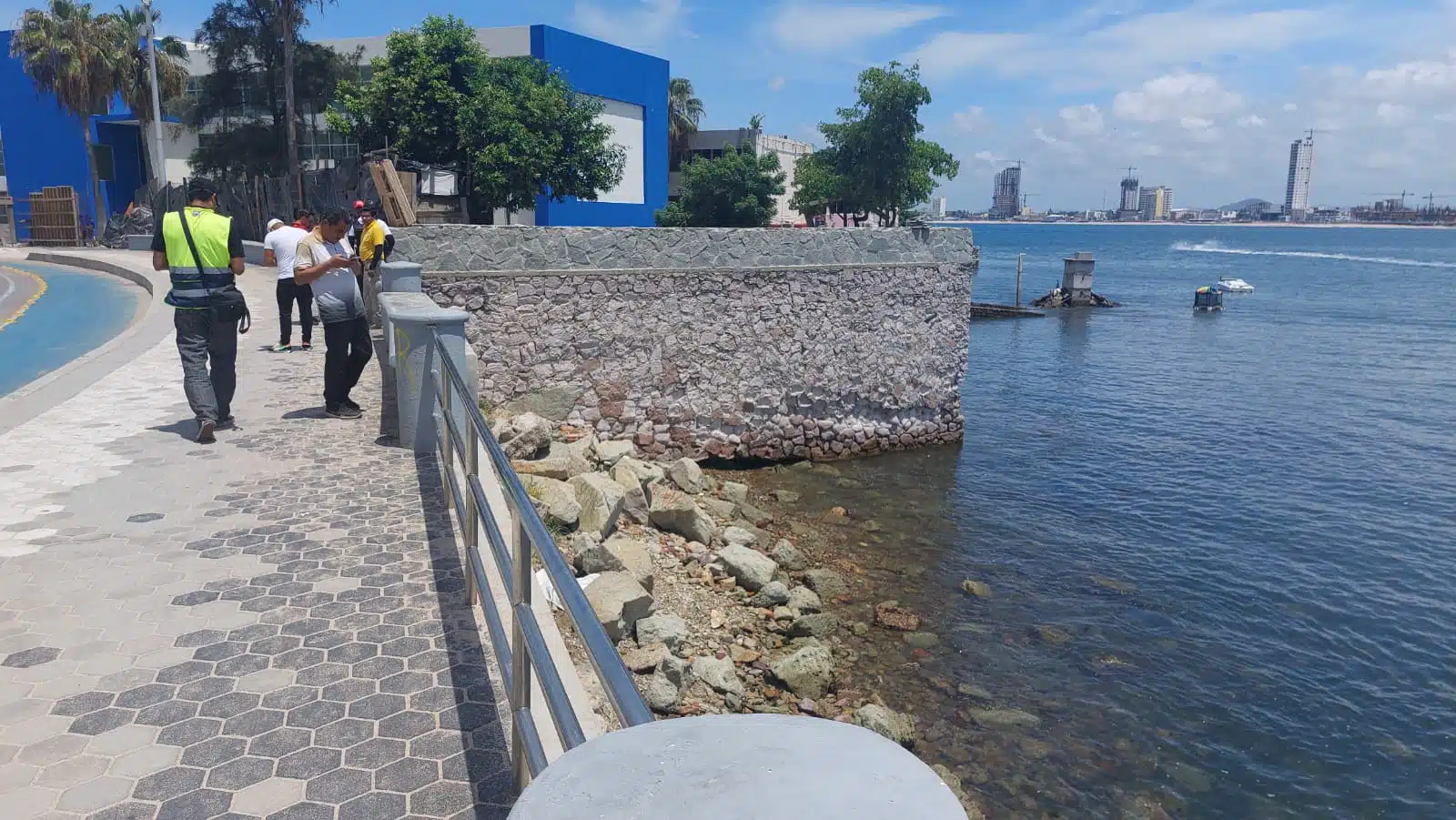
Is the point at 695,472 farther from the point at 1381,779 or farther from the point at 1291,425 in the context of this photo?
the point at 1291,425

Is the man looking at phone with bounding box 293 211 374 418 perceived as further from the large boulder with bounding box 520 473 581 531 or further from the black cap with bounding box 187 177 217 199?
the large boulder with bounding box 520 473 581 531

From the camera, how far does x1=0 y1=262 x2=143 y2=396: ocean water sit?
489 inches

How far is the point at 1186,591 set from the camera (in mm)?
12914

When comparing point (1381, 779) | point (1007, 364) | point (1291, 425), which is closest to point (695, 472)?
point (1381, 779)

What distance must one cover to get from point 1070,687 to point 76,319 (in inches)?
676

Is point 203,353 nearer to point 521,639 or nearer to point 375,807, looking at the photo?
point 375,807

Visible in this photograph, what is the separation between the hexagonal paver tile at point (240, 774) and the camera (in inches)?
125

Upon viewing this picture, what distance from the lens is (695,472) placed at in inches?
559

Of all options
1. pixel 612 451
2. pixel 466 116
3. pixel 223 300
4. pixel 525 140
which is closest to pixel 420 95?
pixel 466 116

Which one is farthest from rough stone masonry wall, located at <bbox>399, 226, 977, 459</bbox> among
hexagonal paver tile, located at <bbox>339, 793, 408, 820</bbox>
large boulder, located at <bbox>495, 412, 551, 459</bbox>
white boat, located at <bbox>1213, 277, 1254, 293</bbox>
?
white boat, located at <bbox>1213, 277, 1254, 293</bbox>

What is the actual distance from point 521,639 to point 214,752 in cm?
134

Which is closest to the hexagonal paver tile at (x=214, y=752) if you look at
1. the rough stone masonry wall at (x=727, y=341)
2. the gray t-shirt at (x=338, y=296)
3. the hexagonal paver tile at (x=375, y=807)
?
the hexagonal paver tile at (x=375, y=807)

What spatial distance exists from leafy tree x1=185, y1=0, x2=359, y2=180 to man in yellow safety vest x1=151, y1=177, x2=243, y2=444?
30307 mm

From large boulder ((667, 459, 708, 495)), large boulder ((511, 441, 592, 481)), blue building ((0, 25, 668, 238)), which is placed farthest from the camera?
blue building ((0, 25, 668, 238))
